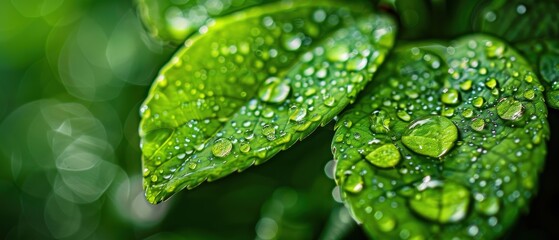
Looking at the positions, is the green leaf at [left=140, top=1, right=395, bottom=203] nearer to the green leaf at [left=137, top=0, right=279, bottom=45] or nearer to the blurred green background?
the green leaf at [left=137, top=0, right=279, bottom=45]

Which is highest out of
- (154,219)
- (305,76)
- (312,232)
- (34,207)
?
(305,76)

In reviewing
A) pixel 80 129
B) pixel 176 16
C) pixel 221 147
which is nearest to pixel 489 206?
pixel 221 147

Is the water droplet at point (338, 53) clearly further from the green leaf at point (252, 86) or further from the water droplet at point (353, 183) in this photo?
the water droplet at point (353, 183)

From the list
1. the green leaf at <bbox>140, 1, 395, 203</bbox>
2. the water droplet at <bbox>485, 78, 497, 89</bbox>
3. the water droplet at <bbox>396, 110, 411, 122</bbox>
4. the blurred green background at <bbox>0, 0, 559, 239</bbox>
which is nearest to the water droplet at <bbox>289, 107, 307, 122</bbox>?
the green leaf at <bbox>140, 1, 395, 203</bbox>

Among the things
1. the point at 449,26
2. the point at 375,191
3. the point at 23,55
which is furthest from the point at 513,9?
the point at 23,55

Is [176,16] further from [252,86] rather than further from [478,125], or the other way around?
[478,125]

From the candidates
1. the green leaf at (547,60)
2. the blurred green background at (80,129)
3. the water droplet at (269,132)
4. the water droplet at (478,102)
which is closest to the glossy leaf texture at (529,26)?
the green leaf at (547,60)

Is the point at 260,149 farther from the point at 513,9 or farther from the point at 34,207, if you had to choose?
the point at 34,207
